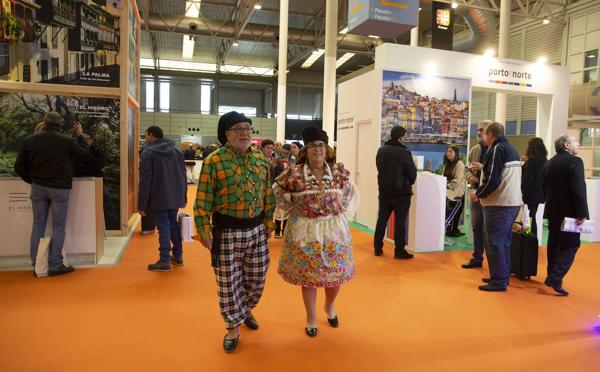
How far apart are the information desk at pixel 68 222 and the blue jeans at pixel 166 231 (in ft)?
2.17

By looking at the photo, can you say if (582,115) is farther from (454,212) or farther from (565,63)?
(454,212)

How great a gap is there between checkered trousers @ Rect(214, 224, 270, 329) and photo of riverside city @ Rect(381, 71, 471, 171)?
4452mm

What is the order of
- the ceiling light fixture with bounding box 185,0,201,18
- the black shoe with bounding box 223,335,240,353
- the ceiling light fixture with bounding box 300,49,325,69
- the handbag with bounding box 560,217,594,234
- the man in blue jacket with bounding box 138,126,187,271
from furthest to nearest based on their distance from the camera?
the ceiling light fixture with bounding box 300,49,325,69
the ceiling light fixture with bounding box 185,0,201,18
the man in blue jacket with bounding box 138,126,187,271
the handbag with bounding box 560,217,594,234
the black shoe with bounding box 223,335,240,353

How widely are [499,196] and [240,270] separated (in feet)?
8.07

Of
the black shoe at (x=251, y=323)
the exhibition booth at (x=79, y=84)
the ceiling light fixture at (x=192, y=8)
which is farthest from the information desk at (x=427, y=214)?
the ceiling light fixture at (x=192, y=8)

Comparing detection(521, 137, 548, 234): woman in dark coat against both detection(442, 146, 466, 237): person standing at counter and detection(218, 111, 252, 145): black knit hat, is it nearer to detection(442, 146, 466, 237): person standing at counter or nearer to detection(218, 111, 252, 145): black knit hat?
detection(442, 146, 466, 237): person standing at counter

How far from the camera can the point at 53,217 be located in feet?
13.6

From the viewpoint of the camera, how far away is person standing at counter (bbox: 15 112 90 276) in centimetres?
402

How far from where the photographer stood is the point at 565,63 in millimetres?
13312

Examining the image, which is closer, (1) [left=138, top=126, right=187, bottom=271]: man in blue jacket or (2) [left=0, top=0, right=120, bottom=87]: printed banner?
(1) [left=138, top=126, right=187, bottom=271]: man in blue jacket

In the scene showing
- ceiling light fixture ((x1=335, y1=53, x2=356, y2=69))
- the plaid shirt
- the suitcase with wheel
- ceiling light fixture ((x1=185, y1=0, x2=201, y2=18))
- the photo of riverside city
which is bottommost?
the suitcase with wheel

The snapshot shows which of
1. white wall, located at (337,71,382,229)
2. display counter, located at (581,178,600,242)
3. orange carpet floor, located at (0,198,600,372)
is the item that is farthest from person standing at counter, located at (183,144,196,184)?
display counter, located at (581,178,600,242)

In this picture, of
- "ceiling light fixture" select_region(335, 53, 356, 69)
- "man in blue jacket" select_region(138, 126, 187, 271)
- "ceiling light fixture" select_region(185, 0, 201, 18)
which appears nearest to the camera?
"man in blue jacket" select_region(138, 126, 187, 271)

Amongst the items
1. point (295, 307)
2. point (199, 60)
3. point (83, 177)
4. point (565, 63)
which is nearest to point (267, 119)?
point (199, 60)
